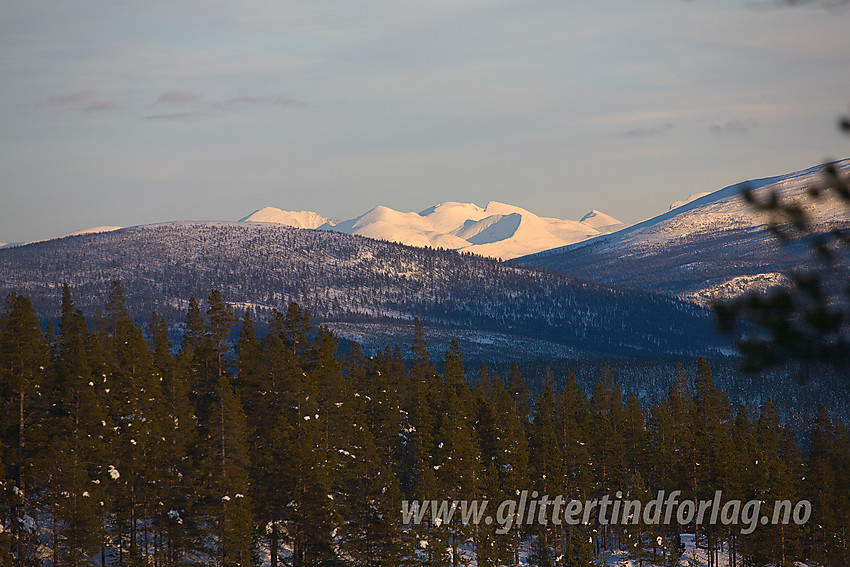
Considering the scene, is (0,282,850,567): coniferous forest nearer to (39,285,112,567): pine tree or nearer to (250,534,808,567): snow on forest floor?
(39,285,112,567): pine tree

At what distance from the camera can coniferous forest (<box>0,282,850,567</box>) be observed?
4969 centimetres

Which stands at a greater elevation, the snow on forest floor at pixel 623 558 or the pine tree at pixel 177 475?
the pine tree at pixel 177 475

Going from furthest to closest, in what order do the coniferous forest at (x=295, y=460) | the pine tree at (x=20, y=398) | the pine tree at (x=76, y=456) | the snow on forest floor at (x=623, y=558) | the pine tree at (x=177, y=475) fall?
the snow on forest floor at (x=623, y=558)
the pine tree at (x=177, y=475)
the coniferous forest at (x=295, y=460)
the pine tree at (x=20, y=398)
the pine tree at (x=76, y=456)

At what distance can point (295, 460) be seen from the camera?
53.0m

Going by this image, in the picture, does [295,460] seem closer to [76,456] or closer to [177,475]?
[177,475]

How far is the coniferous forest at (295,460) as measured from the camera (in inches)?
1956

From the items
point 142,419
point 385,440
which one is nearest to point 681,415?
point 385,440

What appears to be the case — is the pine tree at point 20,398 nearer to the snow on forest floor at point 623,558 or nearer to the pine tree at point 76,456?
the pine tree at point 76,456

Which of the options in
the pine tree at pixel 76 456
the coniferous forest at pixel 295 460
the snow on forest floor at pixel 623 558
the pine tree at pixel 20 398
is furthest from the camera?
the snow on forest floor at pixel 623 558

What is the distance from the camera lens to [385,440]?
64750mm

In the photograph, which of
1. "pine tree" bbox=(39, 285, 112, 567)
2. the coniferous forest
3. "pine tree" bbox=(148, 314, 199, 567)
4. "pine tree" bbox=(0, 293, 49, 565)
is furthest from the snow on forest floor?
"pine tree" bbox=(0, 293, 49, 565)

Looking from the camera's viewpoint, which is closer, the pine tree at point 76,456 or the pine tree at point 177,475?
the pine tree at point 76,456

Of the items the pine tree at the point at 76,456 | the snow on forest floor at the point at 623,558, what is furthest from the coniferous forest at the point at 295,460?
the snow on forest floor at the point at 623,558

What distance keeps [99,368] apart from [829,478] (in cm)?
5731
